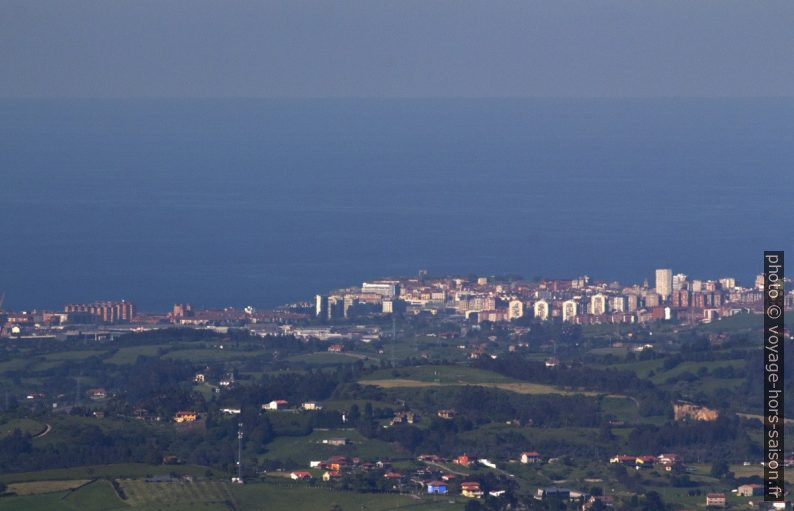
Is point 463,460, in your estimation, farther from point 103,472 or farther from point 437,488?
point 103,472

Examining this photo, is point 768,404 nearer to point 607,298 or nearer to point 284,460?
point 284,460

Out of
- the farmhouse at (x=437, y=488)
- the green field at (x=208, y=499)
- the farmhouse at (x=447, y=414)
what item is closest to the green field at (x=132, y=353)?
the farmhouse at (x=447, y=414)

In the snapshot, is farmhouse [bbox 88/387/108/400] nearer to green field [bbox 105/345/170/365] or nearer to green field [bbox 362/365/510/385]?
green field [bbox 105/345/170/365]

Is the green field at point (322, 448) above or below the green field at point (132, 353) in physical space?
below

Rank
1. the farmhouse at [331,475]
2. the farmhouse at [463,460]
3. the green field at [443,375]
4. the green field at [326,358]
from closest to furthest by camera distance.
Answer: the farmhouse at [331,475]
the farmhouse at [463,460]
the green field at [443,375]
the green field at [326,358]

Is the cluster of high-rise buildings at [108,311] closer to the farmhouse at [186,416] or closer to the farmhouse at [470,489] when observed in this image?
the farmhouse at [186,416]

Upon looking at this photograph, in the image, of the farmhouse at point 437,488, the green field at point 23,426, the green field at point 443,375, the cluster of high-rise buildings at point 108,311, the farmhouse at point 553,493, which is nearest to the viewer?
the farmhouse at point 553,493

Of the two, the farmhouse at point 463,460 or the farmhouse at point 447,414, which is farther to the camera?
the farmhouse at point 447,414

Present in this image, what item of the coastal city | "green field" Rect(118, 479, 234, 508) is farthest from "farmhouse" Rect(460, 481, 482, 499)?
the coastal city
